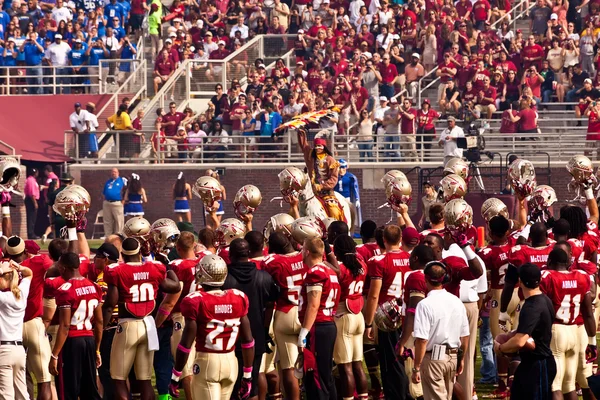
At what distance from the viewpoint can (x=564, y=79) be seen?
28578 mm

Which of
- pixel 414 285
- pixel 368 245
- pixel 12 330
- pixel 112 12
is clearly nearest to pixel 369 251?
pixel 368 245

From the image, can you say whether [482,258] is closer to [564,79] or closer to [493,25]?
[564,79]

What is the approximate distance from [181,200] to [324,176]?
437 inches

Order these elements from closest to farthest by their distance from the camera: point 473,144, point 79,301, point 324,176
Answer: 1. point 79,301
2. point 324,176
3. point 473,144

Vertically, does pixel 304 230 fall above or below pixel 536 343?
above

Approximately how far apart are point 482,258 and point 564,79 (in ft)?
57.6

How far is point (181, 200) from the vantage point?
26.8m

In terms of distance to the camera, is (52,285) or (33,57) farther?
(33,57)

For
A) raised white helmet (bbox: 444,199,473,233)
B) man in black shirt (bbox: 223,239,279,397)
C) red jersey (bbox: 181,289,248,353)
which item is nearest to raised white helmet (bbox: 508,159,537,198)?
raised white helmet (bbox: 444,199,473,233)

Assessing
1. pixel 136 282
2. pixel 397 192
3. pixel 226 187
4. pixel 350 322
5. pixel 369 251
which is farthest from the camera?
pixel 226 187

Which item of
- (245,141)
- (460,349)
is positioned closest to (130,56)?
(245,141)

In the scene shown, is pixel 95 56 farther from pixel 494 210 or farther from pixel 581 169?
pixel 494 210

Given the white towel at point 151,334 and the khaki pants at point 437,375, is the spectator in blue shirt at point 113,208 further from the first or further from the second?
the khaki pants at point 437,375

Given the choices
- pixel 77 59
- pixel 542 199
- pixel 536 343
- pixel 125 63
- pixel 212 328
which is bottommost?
pixel 536 343
